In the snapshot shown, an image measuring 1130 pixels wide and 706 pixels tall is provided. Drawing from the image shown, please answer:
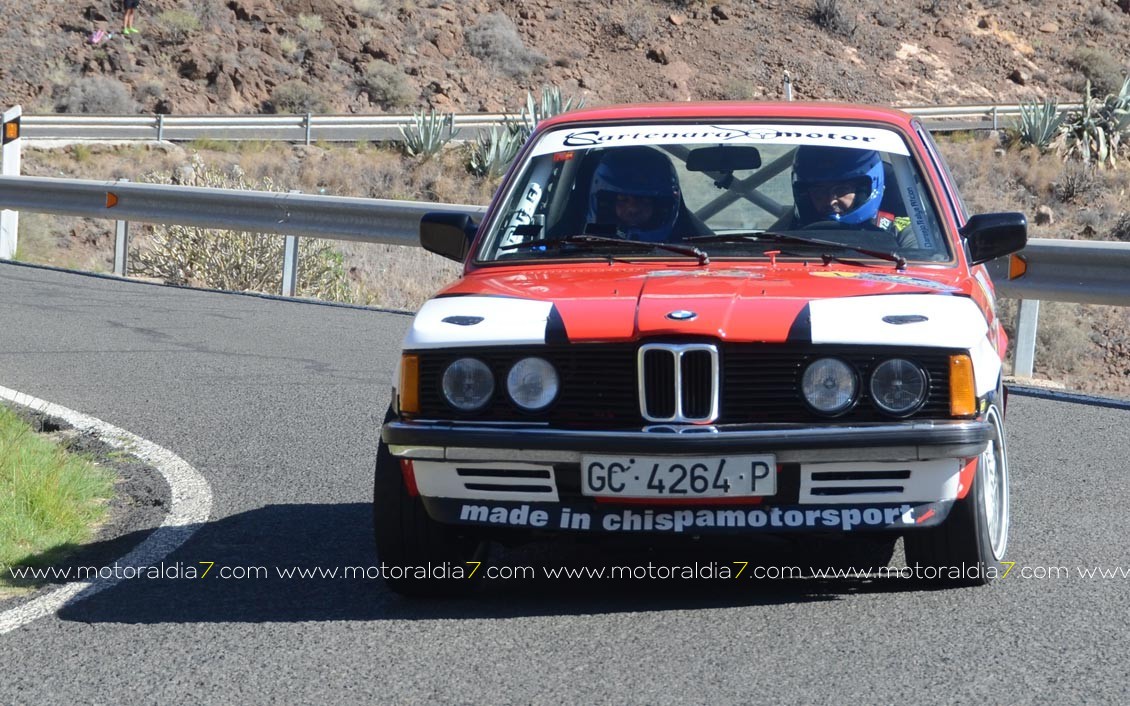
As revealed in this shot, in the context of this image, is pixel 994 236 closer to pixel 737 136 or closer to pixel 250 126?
pixel 737 136

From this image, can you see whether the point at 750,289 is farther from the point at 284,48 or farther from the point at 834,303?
the point at 284,48

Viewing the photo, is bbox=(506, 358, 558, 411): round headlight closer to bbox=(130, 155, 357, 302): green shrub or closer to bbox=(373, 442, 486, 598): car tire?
bbox=(373, 442, 486, 598): car tire

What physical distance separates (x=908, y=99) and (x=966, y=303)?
4658cm

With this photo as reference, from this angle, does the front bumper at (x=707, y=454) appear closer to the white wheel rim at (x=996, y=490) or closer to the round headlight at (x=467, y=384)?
the round headlight at (x=467, y=384)

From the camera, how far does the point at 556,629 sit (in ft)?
14.2

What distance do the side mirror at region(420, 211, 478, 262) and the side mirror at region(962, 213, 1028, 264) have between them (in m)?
1.75

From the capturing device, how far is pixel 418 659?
4.06m

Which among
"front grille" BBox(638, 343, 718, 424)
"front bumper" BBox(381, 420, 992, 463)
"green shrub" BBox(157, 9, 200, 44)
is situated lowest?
"front bumper" BBox(381, 420, 992, 463)

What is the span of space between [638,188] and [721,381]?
1.44 metres

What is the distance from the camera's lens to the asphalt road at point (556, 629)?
12.5 ft

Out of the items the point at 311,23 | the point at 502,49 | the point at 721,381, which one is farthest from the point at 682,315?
the point at 502,49

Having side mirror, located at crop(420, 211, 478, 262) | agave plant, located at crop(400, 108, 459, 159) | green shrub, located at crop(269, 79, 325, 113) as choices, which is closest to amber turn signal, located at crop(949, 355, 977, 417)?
side mirror, located at crop(420, 211, 478, 262)

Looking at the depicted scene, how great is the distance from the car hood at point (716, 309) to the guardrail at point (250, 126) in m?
30.1

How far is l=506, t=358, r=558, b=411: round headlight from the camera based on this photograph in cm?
434
